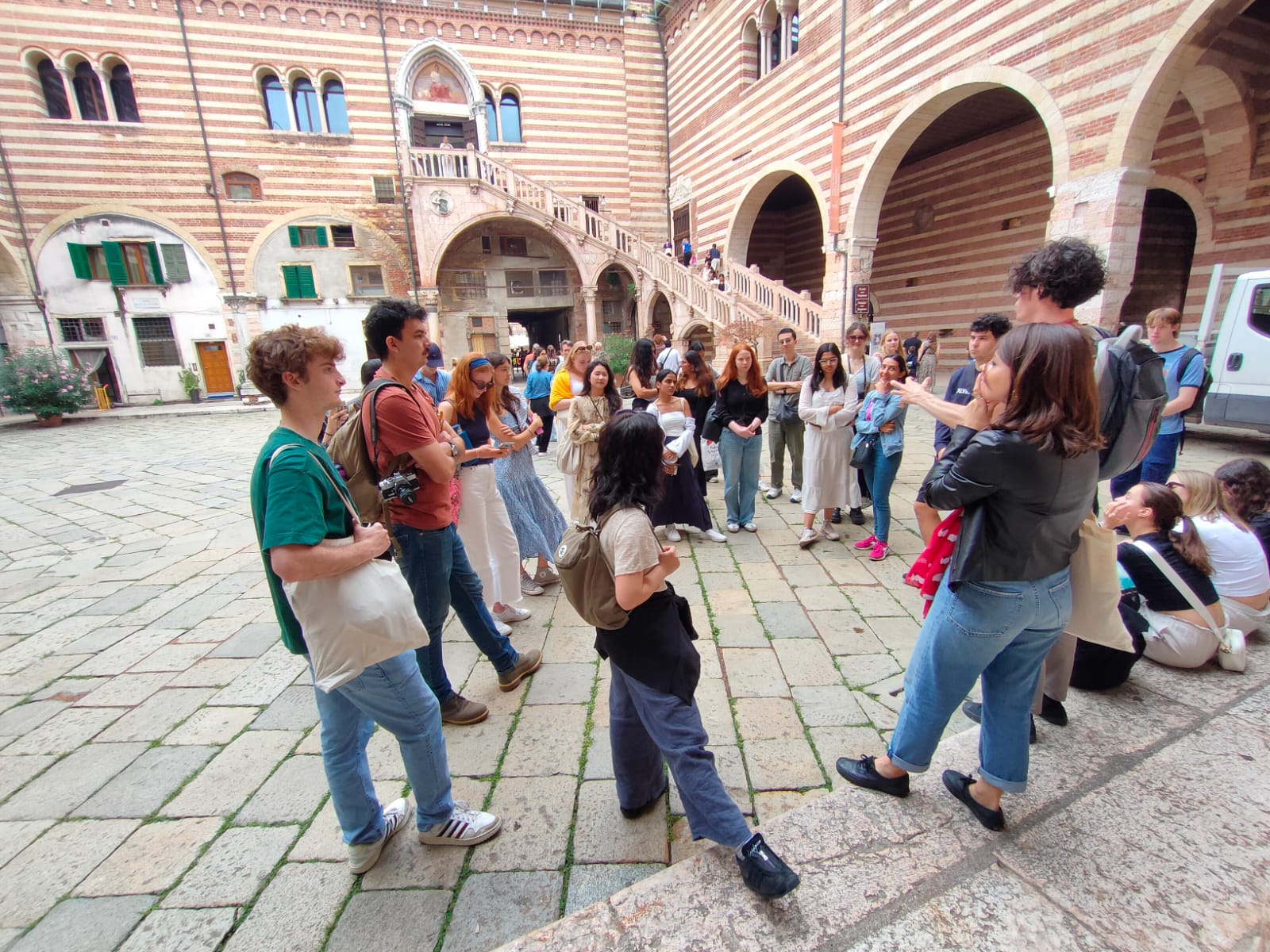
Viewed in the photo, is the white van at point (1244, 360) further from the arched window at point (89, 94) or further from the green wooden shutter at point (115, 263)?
the arched window at point (89, 94)

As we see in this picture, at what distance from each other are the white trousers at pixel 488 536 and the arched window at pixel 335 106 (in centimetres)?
2068

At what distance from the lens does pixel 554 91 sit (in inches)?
769

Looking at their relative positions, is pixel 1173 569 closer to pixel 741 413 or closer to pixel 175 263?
pixel 741 413

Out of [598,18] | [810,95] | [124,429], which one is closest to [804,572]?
[810,95]

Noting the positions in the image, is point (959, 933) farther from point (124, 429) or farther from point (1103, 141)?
point (124, 429)

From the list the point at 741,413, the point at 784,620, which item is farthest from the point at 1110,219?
the point at 784,620

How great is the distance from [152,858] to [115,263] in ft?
73.5

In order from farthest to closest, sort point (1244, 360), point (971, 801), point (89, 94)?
1. point (89, 94)
2. point (1244, 360)
3. point (971, 801)

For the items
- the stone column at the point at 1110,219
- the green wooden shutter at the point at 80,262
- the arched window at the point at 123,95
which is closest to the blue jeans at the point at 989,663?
the stone column at the point at 1110,219

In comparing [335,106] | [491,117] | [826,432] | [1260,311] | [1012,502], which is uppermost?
[335,106]

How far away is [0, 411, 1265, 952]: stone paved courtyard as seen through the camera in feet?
5.66

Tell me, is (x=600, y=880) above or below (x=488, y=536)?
below

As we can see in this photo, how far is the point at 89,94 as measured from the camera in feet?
55.0

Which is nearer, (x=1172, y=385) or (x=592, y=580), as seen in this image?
(x=592, y=580)
